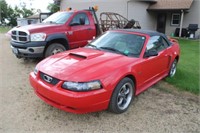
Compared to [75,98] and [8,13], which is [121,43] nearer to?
[75,98]

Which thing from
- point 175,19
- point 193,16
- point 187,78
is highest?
point 193,16

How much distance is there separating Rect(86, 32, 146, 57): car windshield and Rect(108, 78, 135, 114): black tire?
0.71m

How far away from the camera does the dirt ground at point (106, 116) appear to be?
3.24m

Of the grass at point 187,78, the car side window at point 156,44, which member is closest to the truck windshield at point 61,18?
the car side window at point 156,44

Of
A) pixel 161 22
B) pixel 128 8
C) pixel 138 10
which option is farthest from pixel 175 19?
pixel 128 8

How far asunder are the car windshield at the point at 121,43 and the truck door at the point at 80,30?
2.47 m

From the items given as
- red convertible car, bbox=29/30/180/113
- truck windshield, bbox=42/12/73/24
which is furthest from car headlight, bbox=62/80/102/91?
truck windshield, bbox=42/12/73/24

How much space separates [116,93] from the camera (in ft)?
11.2

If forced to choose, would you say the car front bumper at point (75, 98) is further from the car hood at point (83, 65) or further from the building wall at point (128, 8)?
the building wall at point (128, 8)

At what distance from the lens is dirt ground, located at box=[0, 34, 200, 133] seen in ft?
10.6

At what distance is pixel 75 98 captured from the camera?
9.84ft

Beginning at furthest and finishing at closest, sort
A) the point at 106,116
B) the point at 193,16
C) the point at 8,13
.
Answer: the point at 8,13 < the point at 193,16 < the point at 106,116

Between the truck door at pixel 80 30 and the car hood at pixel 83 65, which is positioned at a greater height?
the truck door at pixel 80 30

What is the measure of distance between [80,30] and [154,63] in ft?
12.0
